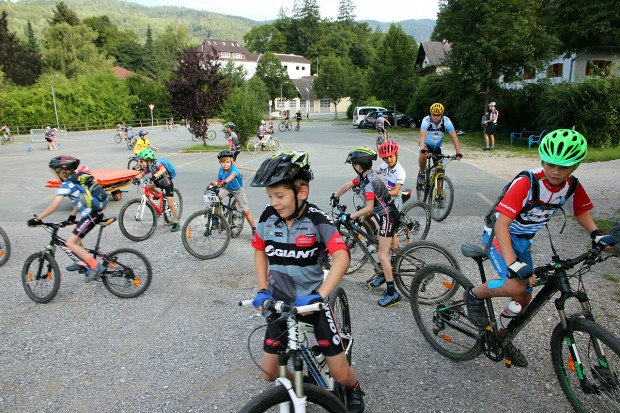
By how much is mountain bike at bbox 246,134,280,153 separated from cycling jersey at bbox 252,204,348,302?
19114 millimetres

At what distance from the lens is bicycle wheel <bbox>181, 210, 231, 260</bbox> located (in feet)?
21.5

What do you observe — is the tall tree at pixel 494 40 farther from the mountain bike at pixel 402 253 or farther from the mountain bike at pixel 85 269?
the mountain bike at pixel 85 269

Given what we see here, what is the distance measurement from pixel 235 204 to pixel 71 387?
421 cm

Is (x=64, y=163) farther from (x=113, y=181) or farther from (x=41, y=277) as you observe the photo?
(x=113, y=181)

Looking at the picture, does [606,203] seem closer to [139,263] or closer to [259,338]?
[259,338]

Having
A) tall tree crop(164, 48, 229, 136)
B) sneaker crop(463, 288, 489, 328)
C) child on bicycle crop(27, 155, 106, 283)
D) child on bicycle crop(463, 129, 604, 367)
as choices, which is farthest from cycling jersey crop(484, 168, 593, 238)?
tall tree crop(164, 48, 229, 136)

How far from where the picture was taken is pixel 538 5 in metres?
22.9

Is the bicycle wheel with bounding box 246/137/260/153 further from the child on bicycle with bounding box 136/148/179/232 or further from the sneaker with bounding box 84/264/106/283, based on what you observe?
the sneaker with bounding box 84/264/106/283

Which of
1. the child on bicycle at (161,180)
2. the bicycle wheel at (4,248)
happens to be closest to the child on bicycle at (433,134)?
the child on bicycle at (161,180)

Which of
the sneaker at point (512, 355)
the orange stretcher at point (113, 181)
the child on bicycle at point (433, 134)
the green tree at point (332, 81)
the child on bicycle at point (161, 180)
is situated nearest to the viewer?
the sneaker at point (512, 355)

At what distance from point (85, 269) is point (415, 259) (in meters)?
4.13

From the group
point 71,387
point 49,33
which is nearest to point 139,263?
point 71,387

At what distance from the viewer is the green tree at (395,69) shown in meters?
33.3

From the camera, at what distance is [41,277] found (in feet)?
17.0
